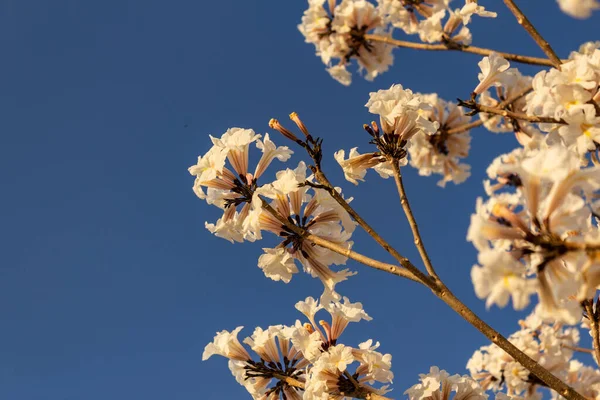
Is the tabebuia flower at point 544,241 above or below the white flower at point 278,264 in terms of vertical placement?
below

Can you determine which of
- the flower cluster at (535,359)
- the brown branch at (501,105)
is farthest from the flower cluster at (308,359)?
the flower cluster at (535,359)

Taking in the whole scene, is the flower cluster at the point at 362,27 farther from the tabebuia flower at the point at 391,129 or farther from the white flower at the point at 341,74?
the tabebuia flower at the point at 391,129

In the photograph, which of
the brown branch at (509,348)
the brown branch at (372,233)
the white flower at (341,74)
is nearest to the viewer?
the brown branch at (509,348)

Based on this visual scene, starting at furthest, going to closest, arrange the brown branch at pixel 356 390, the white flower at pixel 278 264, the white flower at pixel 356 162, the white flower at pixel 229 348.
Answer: the white flower at pixel 229 348 < the white flower at pixel 356 162 < the white flower at pixel 278 264 < the brown branch at pixel 356 390

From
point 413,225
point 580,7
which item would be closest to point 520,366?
point 413,225

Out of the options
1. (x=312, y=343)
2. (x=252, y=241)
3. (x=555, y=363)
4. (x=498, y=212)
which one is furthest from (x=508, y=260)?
(x=555, y=363)

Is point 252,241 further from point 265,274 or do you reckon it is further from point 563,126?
point 563,126

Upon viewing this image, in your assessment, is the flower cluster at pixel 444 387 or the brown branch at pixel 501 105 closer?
the flower cluster at pixel 444 387

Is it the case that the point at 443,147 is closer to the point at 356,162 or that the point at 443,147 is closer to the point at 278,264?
the point at 356,162
